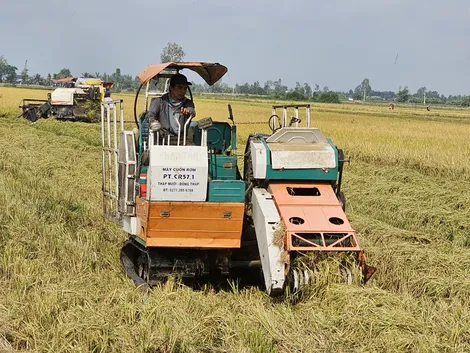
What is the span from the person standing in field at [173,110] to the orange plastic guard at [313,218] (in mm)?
1253

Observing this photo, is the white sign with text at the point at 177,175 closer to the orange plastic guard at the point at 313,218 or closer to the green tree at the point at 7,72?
the orange plastic guard at the point at 313,218

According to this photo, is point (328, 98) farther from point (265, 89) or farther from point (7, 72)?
point (7, 72)

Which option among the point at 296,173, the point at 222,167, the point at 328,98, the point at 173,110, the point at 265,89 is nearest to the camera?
the point at 296,173

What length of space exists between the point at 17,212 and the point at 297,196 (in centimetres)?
377

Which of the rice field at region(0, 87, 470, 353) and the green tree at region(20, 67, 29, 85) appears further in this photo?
the green tree at region(20, 67, 29, 85)

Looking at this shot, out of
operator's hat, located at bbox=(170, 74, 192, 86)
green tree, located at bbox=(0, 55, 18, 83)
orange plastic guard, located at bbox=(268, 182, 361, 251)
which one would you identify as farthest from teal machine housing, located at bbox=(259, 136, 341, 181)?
green tree, located at bbox=(0, 55, 18, 83)

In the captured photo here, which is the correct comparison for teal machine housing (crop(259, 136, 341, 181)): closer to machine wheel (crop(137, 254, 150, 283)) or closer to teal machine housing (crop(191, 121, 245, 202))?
teal machine housing (crop(191, 121, 245, 202))

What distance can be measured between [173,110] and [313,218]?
2.03m

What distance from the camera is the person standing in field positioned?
6211 mm

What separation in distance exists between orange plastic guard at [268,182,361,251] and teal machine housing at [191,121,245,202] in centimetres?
A: 36

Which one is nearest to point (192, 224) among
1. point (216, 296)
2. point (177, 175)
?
point (177, 175)

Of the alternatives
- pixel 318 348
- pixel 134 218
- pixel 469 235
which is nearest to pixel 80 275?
pixel 134 218

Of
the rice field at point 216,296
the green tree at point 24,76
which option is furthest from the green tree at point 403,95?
the rice field at point 216,296

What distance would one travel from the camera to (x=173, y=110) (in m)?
6.31
